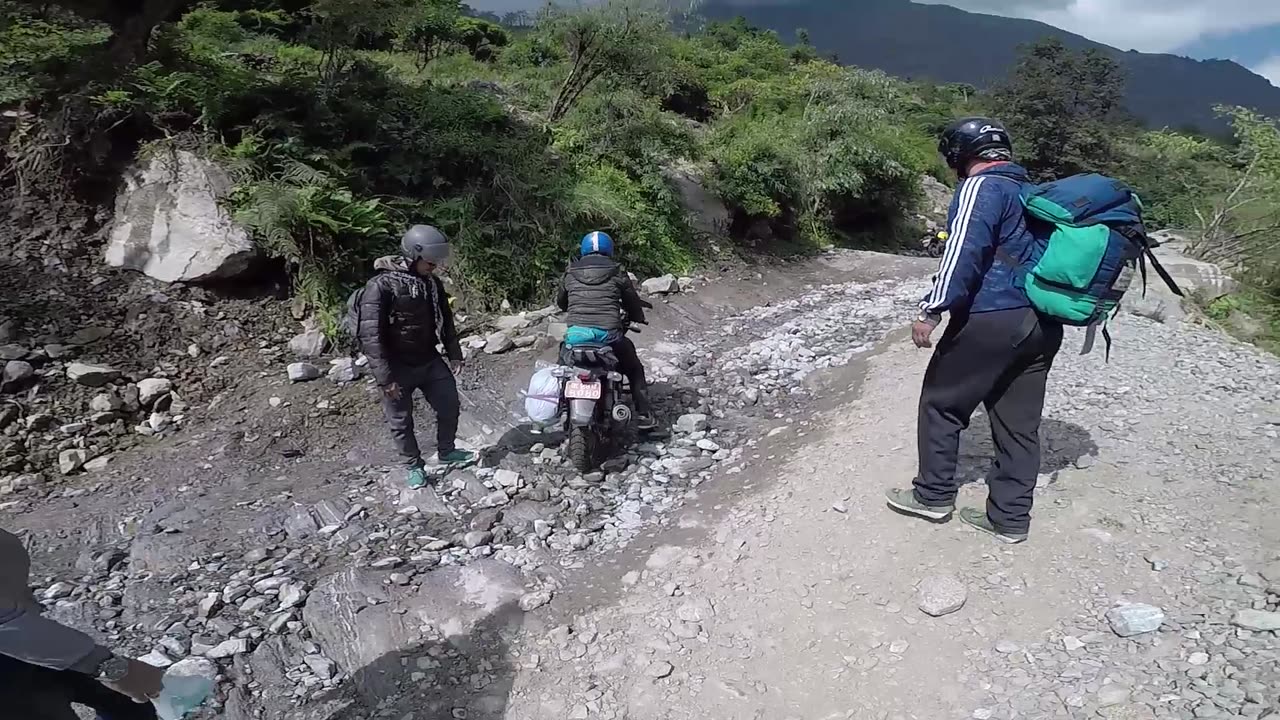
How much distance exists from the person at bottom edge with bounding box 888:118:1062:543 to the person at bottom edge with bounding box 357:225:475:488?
3.20 m

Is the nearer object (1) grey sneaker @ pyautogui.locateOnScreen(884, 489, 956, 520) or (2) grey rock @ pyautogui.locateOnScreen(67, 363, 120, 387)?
(1) grey sneaker @ pyautogui.locateOnScreen(884, 489, 956, 520)

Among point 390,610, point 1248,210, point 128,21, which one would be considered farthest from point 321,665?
point 1248,210

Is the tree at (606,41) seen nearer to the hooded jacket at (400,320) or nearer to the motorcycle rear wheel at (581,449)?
the hooded jacket at (400,320)

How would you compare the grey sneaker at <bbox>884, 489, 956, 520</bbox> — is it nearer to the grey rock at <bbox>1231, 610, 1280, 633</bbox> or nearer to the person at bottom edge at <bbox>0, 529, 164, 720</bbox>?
the grey rock at <bbox>1231, 610, 1280, 633</bbox>

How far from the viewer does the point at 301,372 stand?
6.70 meters

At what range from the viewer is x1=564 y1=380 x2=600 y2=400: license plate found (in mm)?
5059

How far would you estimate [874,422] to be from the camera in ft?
18.5

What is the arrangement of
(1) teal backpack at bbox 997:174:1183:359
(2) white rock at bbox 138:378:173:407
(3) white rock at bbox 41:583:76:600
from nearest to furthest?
(1) teal backpack at bbox 997:174:1183:359
(3) white rock at bbox 41:583:76:600
(2) white rock at bbox 138:378:173:407

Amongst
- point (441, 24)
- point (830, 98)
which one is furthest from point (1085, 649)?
point (441, 24)

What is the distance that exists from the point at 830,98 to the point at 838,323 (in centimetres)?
879

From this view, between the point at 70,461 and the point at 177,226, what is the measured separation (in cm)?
290

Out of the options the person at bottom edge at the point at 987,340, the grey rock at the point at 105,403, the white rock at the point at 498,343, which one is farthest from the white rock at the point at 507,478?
the grey rock at the point at 105,403

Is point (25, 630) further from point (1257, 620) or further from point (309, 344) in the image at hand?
point (309, 344)

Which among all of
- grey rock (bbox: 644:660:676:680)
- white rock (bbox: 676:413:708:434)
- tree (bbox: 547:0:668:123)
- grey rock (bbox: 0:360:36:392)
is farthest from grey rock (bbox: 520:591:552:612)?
tree (bbox: 547:0:668:123)
